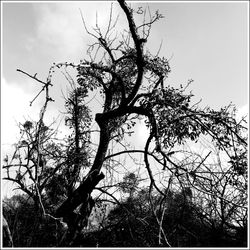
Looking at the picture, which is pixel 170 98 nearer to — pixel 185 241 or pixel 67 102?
pixel 67 102

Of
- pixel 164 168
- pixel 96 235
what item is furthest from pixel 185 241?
pixel 164 168

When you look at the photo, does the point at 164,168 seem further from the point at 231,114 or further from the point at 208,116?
the point at 231,114

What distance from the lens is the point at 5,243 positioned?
353cm

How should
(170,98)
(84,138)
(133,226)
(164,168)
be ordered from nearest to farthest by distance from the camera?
1. (164,168)
2. (170,98)
3. (133,226)
4. (84,138)

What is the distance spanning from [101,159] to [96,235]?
2036 mm

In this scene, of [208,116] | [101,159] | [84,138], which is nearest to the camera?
[208,116]

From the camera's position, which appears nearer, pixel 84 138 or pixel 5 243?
pixel 5 243

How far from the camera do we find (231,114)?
5.15 meters

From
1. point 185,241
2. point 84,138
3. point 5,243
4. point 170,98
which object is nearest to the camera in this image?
point 5,243

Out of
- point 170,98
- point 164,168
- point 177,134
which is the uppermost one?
point 170,98

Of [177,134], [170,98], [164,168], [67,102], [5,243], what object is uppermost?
[67,102]

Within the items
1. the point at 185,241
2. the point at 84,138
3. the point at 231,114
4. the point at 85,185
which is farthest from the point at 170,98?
the point at 185,241

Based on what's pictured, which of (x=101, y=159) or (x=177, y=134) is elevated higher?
(x=177, y=134)

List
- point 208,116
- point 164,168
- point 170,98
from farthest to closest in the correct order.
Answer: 1. point 170,98
2. point 208,116
3. point 164,168
